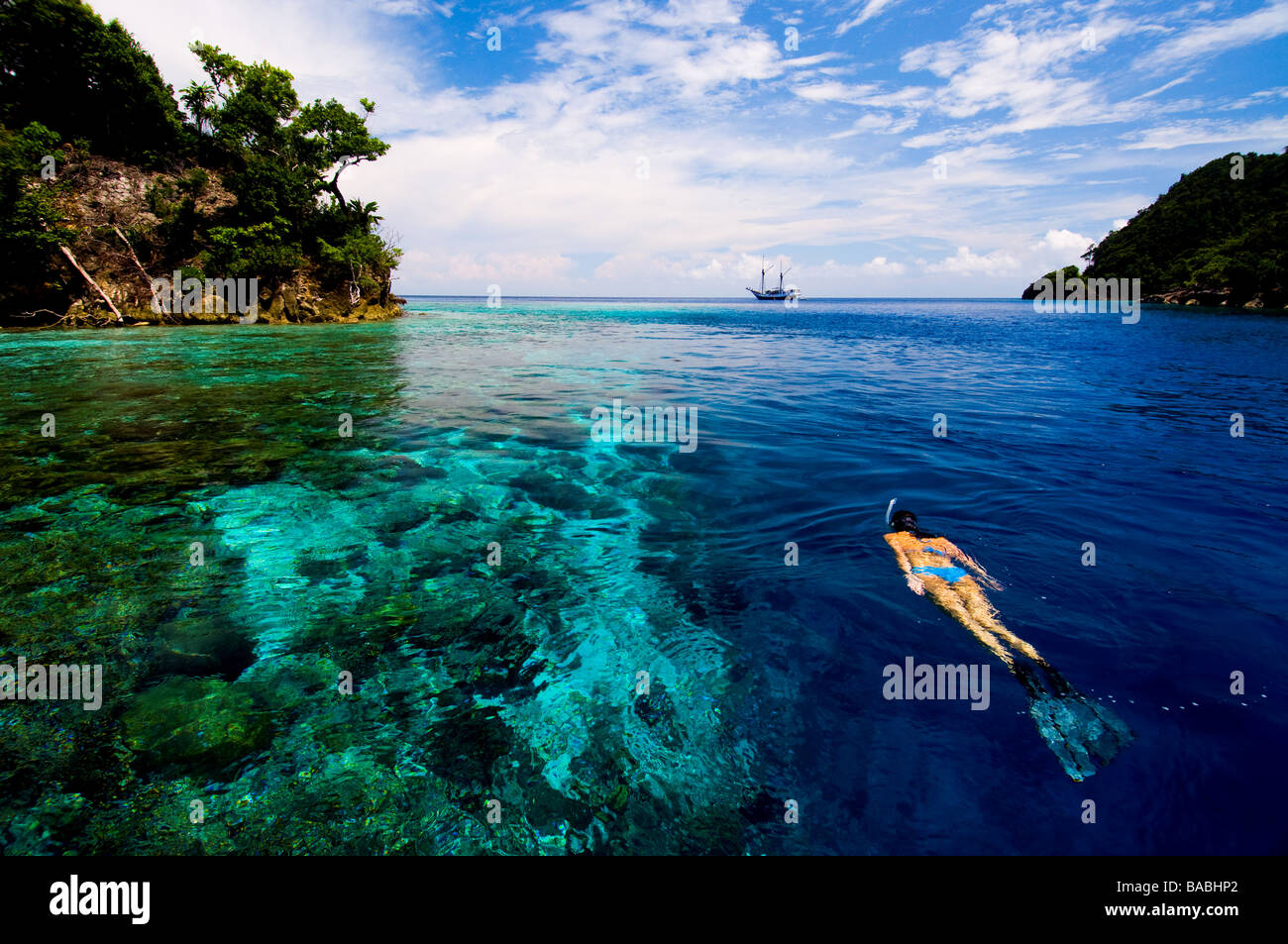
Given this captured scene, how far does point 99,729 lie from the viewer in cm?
374

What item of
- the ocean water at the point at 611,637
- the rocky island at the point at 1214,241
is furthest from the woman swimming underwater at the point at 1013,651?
the rocky island at the point at 1214,241

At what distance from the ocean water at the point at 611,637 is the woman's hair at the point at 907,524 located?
33 centimetres

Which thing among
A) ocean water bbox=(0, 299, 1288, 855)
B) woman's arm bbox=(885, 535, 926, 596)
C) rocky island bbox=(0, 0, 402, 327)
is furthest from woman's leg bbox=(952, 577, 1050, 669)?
rocky island bbox=(0, 0, 402, 327)

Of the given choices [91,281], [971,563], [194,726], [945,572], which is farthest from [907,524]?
[91,281]

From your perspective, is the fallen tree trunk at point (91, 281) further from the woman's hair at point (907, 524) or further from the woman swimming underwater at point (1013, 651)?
the woman swimming underwater at point (1013, 651)

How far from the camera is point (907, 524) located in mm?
6934

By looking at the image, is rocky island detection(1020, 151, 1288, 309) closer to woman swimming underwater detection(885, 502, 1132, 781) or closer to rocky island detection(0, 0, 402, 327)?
woman swimming underwater detection(885, 502, 1132, 781)

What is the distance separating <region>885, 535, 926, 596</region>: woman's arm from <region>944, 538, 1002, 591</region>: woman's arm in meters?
0.55

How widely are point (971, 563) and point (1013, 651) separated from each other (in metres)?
1.74

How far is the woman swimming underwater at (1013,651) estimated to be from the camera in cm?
390

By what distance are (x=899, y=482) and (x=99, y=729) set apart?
412 inches

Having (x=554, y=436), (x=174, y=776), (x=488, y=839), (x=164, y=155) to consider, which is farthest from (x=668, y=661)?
(x=164, y=155)

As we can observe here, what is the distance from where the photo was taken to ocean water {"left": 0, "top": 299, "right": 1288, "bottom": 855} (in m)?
3.31

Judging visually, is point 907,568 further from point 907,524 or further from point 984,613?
point 984,613
